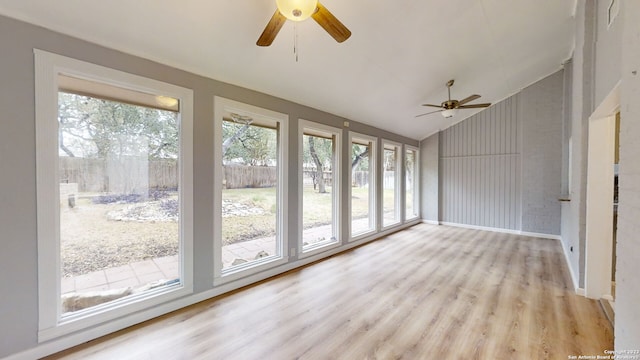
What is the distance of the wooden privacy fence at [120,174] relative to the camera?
2.28m

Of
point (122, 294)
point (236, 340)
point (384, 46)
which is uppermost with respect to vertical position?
point (384, 46)

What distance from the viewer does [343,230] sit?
16.5ft

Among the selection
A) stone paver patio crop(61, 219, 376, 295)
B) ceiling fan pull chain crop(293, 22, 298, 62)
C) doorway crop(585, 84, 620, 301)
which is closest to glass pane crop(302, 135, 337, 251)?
stone paver patio crop(61, 219, 376, 295)

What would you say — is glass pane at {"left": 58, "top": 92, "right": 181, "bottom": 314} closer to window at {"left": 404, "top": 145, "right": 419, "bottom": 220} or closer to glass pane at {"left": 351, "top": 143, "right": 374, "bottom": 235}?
glass pane at {"left": 351, "top": 143, "right": 374, "bottom": 235}

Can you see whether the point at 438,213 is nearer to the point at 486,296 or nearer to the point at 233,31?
the point at 486,296

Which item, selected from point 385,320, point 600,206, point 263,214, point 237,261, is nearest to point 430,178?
point 600,206

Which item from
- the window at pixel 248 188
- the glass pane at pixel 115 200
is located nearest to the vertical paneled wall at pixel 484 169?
the window at pixel 248 188

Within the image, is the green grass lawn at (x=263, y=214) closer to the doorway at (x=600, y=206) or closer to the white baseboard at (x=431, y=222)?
the doorway at (x=600, y=206)

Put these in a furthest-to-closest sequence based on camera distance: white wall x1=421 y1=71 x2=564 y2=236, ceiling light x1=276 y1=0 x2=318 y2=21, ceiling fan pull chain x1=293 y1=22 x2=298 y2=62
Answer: white wall x1=421 y1=71 x2=564 y2=236 < ceiling fan pull chain x1=293 y1=22 x2=298 y2=62 < ceiling light x1=276 y1=0 x2=318 y2=21

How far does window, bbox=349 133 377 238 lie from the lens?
5.45m

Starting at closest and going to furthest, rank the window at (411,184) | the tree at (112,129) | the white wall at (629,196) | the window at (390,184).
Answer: the white wall at (629,196) < the tree at (112,129) < the window at (390,184) < the window at (411,184)

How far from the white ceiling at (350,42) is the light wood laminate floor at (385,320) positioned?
105 inches

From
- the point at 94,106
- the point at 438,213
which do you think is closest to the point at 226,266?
the point at 94,106

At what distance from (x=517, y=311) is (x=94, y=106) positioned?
472 centimetres
